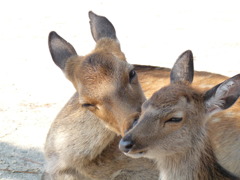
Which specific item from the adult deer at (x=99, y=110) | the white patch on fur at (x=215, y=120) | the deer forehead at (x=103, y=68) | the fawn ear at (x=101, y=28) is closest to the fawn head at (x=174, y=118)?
the adult deer at (x=99, y=110)

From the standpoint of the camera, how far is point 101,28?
19.9ft

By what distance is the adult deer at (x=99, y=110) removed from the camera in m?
5.02

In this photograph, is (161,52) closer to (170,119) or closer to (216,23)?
(216,23)

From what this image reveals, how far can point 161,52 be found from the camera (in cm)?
1060

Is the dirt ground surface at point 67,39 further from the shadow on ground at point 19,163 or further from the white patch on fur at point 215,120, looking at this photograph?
the white patch on fur at point 215,120

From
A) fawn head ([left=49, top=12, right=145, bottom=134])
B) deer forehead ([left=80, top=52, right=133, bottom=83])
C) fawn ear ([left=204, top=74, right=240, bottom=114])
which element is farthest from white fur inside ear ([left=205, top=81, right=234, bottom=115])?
deer forehead ([left=80, top=52, right=133, bottom=83])

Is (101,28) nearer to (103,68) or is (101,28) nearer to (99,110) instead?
(103,68)

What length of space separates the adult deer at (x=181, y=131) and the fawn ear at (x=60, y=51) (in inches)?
53.1

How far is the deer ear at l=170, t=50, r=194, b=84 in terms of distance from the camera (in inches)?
200

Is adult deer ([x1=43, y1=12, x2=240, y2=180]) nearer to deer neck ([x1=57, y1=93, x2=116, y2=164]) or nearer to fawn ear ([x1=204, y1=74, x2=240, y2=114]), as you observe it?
deer neck ([x1=57, y1=93, x2=116, y2=164])

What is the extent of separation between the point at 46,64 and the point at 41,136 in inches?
114

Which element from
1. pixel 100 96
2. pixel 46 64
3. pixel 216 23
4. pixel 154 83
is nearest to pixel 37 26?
pixel 46 64

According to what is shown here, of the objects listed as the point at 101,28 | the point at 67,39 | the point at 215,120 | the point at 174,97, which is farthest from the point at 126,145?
the point at 67,39

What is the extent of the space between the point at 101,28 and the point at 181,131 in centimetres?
195
